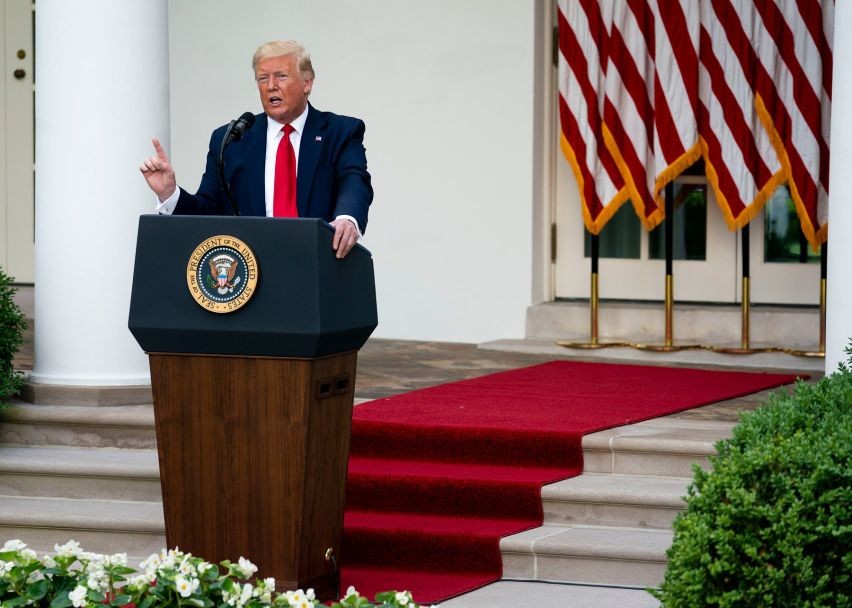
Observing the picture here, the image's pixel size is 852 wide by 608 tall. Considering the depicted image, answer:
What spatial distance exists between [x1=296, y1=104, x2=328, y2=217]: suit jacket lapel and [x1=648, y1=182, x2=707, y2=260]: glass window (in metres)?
4.44

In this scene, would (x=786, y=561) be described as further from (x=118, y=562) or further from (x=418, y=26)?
(x=418, y=26)

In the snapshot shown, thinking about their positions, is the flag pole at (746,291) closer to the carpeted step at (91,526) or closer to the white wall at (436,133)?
the white wall at (436,133)

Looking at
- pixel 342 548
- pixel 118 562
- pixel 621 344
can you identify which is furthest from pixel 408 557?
pixel 621 344

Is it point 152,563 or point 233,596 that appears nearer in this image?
point 233,596

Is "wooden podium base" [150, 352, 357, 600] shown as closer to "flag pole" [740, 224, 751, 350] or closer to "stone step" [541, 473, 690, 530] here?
"stone step" [541, 473, 690, 530]

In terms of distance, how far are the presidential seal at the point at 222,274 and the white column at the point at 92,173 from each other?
2158mm

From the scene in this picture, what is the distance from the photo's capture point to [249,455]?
4258 mm

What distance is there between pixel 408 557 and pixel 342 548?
0.24m

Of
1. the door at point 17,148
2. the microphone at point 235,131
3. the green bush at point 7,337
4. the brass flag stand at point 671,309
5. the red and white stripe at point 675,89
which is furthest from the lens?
the door at point 17,148

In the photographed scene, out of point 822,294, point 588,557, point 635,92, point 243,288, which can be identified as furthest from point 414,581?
point 635,92

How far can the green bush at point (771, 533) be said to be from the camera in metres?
3.53

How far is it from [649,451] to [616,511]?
34 cm

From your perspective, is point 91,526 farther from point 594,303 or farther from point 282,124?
point 594,303

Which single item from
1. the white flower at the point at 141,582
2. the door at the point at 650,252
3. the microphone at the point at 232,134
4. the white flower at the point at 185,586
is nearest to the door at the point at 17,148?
the door at the point at 650,252
